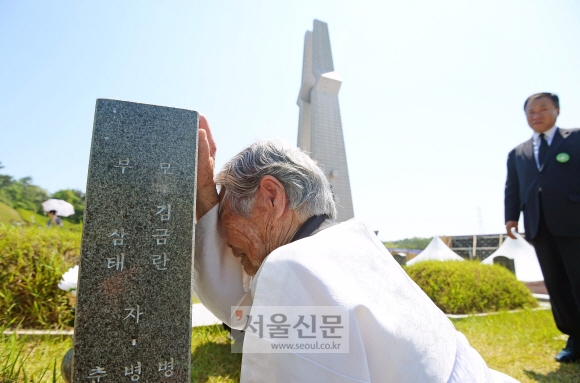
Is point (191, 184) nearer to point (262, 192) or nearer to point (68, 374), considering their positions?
point (262, 192)

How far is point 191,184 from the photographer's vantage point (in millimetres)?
1433

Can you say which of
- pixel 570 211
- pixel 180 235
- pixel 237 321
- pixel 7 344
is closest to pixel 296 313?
pixel 180 235

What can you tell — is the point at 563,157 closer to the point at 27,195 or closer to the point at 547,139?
the point at 547,139

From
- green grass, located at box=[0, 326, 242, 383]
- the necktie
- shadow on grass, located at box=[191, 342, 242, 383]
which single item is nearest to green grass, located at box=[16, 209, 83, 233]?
green grass, located at box=[0, 326, 242, 383]

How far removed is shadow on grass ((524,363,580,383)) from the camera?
2520 millimetres

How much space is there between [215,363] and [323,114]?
8.49 m

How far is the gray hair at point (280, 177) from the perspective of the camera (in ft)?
4.13

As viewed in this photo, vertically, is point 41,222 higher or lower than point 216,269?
higher

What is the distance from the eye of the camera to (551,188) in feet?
9.31

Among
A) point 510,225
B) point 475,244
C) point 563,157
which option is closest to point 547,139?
point 563,157

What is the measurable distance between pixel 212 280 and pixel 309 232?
0.64 metres

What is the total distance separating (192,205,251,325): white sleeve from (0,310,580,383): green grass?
1.03m

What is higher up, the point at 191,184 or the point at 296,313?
the point at 191,184

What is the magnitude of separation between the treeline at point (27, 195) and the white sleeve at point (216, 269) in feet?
98.4
